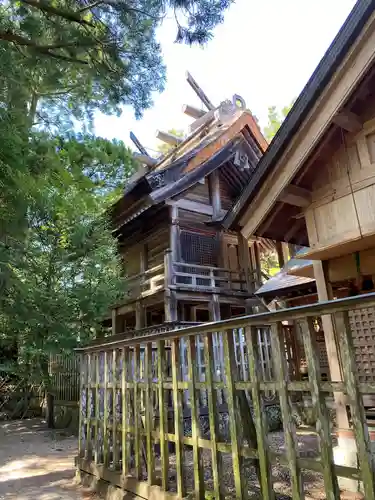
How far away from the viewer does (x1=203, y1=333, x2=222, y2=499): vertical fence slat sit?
3127 millimetres

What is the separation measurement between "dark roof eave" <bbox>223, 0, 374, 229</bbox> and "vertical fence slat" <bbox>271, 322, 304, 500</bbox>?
2719 mm

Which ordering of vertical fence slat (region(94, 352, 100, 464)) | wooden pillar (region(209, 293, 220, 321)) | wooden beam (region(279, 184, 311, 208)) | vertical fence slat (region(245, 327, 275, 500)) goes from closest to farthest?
vertical fence slat (region(245, 327, 275, 500))
wooden beam (region(279, 184, 311, 208))
vertical fence slat (region(94, 352, 100, 464))
wooden pillar (region(209, 293, 220, 321))

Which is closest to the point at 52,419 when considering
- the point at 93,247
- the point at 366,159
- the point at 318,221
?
the point at 93,247

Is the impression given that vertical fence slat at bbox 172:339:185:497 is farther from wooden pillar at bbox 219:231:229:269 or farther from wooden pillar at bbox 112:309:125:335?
wooden pillar at bbox 112:309:125:335

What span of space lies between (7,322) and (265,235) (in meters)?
7.73

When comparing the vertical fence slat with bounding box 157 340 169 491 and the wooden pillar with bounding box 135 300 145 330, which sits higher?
the wooden pillar with bounding box 135 300 145 330

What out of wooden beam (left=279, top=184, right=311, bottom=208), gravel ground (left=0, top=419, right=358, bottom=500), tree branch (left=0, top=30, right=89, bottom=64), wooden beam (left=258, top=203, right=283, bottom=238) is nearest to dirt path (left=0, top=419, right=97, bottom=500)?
gravel ground (left=0, top=419, right=358, bottom=500)

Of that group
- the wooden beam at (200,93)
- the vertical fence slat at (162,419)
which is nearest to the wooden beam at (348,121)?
the vertical fence slat at (162,419)

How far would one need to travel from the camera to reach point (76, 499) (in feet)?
15.8

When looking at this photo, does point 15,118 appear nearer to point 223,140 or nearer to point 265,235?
point 265,235

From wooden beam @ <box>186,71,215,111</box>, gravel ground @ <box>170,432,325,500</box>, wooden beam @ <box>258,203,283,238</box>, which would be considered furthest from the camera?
wooden beam @ <box>186,71,215,111</box>

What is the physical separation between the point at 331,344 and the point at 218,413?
2.13 m

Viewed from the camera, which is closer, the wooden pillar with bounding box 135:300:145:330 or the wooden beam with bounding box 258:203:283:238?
the wooden beam with bounding box 258:203:283:238

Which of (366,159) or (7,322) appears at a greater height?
(366,159)
